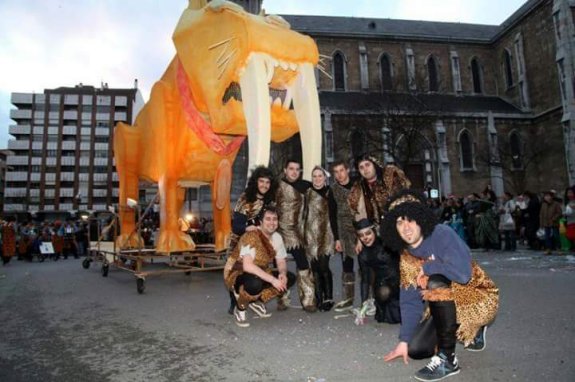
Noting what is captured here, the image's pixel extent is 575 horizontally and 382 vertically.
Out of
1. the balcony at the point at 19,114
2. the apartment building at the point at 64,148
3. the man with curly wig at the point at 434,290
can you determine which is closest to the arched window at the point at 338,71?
the man with curly wig at the point at 434,290

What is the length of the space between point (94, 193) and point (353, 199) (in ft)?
188

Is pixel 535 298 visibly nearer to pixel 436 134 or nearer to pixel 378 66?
pixel 436 134

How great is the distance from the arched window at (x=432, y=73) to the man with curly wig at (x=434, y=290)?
95.4 ft

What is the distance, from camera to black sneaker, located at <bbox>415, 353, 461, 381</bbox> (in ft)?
6.68

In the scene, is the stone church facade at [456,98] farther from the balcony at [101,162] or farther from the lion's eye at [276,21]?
the balcony at [101,162]

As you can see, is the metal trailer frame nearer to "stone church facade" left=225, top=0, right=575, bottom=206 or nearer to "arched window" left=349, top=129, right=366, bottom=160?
"stone church facade" left=225, top=0, right=575, bottom=206

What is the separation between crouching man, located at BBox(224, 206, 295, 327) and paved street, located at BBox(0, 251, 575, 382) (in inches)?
7.8

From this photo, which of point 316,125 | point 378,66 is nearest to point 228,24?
point 316,125

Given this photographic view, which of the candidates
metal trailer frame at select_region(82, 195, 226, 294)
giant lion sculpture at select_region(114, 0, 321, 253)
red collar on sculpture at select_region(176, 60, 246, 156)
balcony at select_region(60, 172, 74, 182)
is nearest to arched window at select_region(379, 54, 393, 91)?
metal trailer frame at select_region(82, 195, 226, 294)

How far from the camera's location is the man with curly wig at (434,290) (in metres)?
2.10

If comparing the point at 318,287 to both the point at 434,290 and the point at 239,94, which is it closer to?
the point at 434,290

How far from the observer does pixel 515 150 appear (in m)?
25.4

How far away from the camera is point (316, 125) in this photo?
4.27 meters

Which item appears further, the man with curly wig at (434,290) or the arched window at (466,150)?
the arched window at (466,150)
